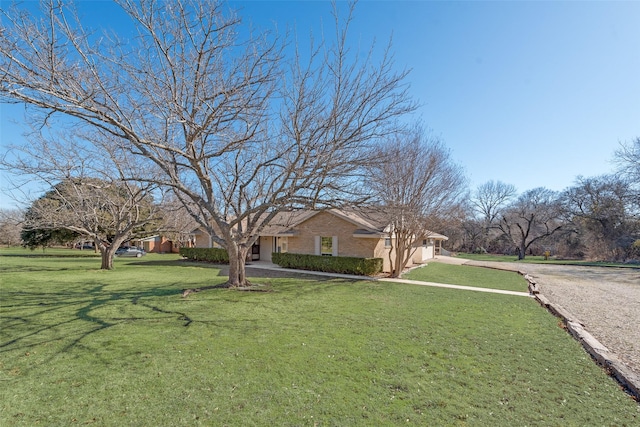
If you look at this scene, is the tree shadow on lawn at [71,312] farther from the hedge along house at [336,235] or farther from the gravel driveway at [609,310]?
the gravel driveway at [609,310]

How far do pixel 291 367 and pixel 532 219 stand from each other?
147ft

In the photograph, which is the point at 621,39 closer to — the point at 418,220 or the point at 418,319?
the point at 418,220

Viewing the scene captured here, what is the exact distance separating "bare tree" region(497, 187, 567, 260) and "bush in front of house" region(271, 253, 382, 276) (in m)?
30.9

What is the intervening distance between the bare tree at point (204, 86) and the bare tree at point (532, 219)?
38565mm

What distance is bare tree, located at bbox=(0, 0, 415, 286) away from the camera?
5.59 meters

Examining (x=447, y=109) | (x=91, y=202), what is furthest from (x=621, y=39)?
(x=91, y=202)

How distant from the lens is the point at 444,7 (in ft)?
28.5

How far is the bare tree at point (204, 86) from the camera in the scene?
559cm

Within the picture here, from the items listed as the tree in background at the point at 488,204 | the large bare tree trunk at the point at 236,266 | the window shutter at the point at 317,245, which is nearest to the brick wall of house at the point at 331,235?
the window shutter at the point at 317,245

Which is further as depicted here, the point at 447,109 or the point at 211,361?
the point at 447,109

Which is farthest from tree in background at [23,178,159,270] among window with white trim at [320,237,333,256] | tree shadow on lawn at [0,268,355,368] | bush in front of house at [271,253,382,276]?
window with white trim at [320,237,333,256]

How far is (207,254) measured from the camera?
22562 millimetres

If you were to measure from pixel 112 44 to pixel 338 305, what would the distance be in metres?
8.59

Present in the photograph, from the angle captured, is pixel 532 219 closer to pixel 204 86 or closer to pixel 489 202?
pixel 489 202
